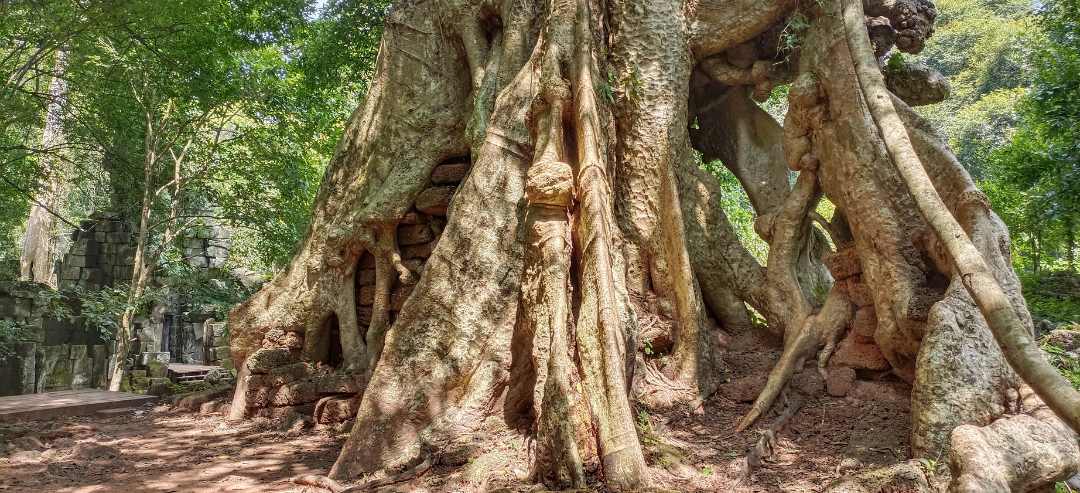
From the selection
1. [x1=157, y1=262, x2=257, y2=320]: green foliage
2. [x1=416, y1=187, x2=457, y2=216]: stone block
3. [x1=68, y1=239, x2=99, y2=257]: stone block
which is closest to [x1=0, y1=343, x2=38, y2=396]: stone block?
[x1=157, y1=262, x2=257, y2=320]: green foliage

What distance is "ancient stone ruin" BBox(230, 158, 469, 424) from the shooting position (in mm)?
4918

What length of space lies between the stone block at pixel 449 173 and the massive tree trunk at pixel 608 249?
2cm

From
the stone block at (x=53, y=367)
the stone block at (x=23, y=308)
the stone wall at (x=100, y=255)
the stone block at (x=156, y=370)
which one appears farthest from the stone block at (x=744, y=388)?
the stone wall at (x=100, y=255)

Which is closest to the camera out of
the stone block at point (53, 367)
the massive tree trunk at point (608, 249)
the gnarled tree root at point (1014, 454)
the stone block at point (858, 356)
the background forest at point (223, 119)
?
the gnarled tree root at point (1014, 454)

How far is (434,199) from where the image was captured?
5.00 meters

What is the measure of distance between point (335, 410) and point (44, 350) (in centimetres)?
847

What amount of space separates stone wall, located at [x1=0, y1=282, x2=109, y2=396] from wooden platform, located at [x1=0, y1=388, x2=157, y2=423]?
381 centimetres

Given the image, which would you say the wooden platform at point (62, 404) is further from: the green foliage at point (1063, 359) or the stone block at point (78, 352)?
the green foliage at point (1063, 359)

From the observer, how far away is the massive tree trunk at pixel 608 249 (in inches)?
111

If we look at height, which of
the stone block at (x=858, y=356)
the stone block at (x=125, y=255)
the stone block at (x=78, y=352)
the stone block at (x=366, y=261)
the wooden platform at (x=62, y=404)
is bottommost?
the wooden platform at (x=62, y=404)

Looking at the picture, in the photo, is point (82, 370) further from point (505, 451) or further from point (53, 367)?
point (505, 451)

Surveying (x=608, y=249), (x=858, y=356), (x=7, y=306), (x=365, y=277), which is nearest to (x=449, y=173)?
(x=365, y=277)

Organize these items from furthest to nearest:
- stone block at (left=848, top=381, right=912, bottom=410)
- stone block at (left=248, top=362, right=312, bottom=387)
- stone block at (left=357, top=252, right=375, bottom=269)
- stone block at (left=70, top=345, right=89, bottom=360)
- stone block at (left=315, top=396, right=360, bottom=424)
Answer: stone block at (left=70, top=345, right=89, bottom=360)
stone block at (left=357, top=252, right=375, bottom=269)
stone block at (left=248, top=362, right=312, bottom=387)
stone block at (left=315, top=396, right=360, bottom=424)
stone block at (left=848, top=381, right=912, bottom=410)

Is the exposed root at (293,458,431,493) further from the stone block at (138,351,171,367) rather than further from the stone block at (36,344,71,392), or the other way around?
the stone block at (36,344,71,392)
